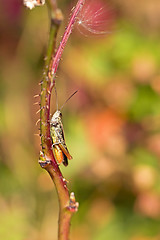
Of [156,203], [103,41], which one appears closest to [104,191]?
[156,203]

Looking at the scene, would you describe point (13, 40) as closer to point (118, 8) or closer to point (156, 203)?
point (118, 8)

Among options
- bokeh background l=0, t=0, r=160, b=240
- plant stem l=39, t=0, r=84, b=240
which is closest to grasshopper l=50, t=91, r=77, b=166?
plant stem l=39, t=0, r=84, b=240

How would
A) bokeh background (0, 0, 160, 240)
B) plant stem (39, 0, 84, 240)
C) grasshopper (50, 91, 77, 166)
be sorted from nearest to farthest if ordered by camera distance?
plant stem (39, 0, 84, 240) < grasshopper (50, 91, 77, 166) < bokeh background (0, 0, 160, 240)

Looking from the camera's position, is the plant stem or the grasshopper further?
the grasshopper

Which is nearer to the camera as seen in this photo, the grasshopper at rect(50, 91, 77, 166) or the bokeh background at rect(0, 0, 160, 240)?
the grasshopper at rect(50, 91, 77, 166)

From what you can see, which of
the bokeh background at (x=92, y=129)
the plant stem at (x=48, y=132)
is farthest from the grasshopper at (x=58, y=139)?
the bokeh background at (x=92, y=129)

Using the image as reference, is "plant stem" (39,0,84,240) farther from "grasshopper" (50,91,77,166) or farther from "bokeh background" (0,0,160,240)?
"bokeh background" (0,0,160,240)

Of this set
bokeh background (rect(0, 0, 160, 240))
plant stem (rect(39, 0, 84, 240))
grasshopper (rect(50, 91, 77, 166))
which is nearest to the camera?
plant stem (rect(39, 0, 84, 240))

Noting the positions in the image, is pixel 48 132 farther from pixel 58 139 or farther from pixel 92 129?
pixel 92 129
